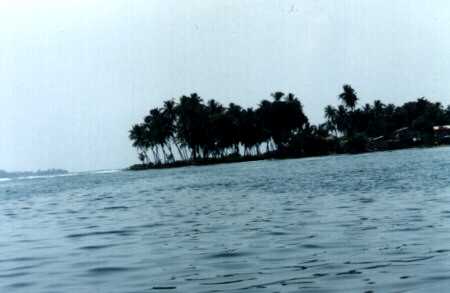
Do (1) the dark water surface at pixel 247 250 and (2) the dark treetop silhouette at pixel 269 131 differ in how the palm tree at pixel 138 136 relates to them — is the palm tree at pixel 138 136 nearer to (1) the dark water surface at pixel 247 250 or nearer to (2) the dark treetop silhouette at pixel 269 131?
(2) the dark treetop silhouette at pixel 269 131

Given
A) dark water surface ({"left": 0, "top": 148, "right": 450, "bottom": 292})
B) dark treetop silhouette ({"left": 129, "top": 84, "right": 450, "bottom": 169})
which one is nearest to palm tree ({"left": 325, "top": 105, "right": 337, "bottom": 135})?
dark treetop silhouette ({"left": 129, "top": 84, "right": 450, "bottom": 169})

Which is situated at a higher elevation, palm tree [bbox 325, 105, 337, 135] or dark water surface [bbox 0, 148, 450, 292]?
palm tree [bbox 325, 105, 337, 135]

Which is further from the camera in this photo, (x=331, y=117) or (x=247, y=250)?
(x=331, y=117)

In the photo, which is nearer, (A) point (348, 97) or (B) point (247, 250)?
(B) point (247, 250)

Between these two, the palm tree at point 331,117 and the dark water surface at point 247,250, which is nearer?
the dark water surface at point 247,250

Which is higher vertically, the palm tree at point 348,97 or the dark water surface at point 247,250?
the palm tree at point 348,97

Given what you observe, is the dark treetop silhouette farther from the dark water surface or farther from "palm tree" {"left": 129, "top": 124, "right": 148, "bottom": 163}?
the dark water surface

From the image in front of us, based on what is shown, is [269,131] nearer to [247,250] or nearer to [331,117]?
[331,117]

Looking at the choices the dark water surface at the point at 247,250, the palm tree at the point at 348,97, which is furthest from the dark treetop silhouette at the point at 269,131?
the dark water surface at the point at 247,250

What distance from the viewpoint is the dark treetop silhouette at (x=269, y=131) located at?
127000 mm

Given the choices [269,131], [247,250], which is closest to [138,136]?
[269,131]

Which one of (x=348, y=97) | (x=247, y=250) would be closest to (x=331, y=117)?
(x=348, y=97)

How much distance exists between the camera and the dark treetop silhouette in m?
127

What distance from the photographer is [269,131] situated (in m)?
134
